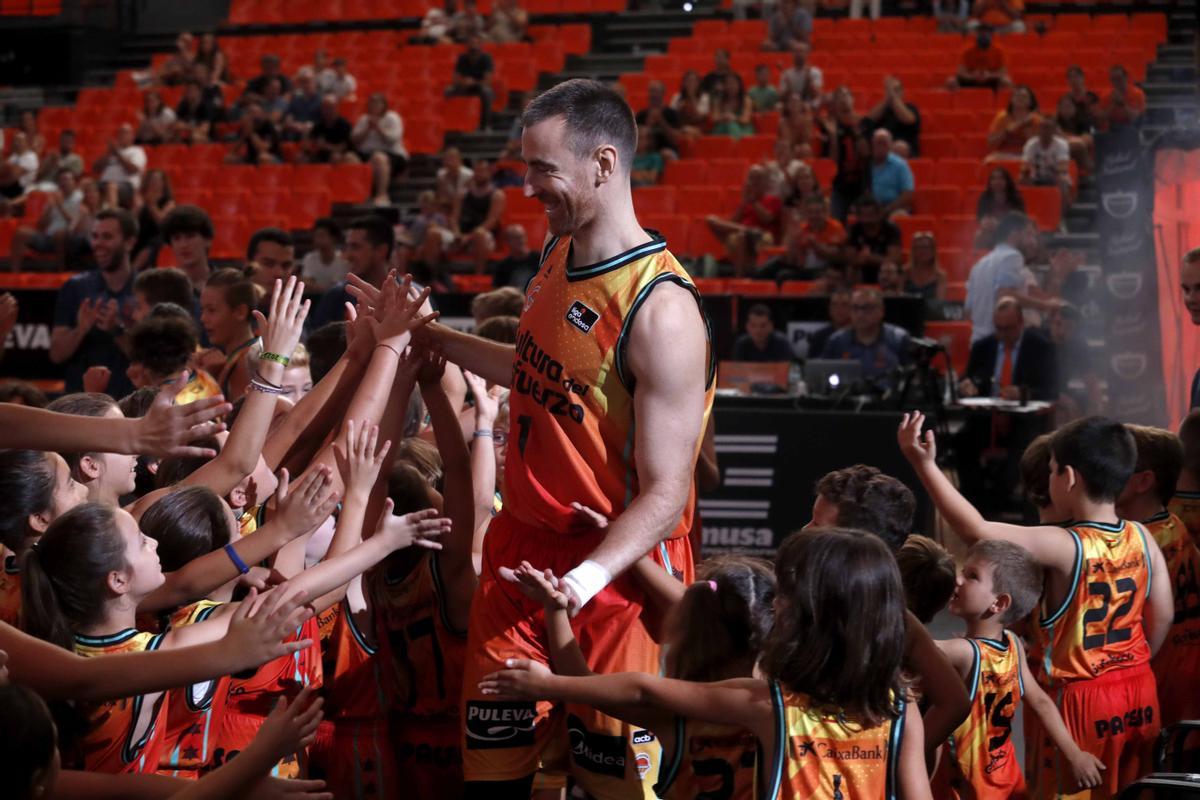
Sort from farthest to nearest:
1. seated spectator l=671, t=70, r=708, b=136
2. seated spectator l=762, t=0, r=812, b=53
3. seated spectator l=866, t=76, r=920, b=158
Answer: seated spectator l=762, t=0, r=812, b=53, seated spectator l=671, t=70, r=708, b=136, seated spectator l=866, t=76, r=920, b=158

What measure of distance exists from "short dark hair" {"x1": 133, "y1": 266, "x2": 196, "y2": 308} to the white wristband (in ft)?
15.1

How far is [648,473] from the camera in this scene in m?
3.35

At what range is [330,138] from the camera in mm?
18844

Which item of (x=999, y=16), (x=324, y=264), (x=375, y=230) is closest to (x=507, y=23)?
(x=999, y=16)

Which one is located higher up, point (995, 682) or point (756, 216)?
point (756, 216)

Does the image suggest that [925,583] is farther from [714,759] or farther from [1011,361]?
[1011,361]

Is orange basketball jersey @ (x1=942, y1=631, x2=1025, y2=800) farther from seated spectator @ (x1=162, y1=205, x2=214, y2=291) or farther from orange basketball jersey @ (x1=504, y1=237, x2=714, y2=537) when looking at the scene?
seated spectator @ (x1=162, y1=205, x2=214, y2=291)

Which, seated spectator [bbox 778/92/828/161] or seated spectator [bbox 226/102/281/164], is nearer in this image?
seated spectator [bbox 778/92/828/161]

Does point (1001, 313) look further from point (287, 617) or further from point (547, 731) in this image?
point (287, 617)

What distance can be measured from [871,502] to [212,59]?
1917cm

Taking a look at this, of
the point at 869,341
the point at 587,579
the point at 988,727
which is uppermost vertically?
the point at 869,341

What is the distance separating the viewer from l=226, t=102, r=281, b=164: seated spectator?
19484 millimetres

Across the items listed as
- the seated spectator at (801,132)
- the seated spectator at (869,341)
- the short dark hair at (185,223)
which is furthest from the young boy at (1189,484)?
the seated spectator at (801,132)

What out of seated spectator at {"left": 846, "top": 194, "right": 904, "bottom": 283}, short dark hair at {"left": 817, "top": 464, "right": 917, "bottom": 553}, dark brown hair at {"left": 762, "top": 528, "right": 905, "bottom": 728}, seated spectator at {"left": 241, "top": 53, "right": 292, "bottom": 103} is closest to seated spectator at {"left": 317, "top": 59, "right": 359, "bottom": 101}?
seated spectator at {"left": 241, "top": 53, "right": 292, "bottom": 103}
